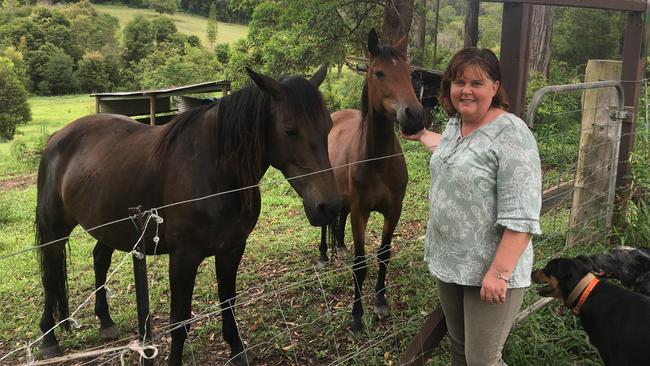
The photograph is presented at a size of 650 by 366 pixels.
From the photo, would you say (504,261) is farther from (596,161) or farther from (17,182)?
(17,182)

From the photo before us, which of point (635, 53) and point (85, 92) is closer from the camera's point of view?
point (635, 53)

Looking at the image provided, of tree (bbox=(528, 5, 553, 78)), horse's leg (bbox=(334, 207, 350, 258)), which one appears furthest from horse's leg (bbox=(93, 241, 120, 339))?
tree (bbox=(528, 5, 553, 78))

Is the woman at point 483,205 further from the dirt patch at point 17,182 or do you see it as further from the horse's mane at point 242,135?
the dirt patch at point 17,182

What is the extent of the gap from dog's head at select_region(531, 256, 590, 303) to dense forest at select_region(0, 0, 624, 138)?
797cm

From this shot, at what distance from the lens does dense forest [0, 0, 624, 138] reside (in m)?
11.2

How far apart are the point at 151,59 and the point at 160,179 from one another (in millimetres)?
37142

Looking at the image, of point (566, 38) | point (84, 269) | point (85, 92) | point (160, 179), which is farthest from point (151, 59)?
point (160, 179)

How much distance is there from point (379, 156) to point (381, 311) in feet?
4.15

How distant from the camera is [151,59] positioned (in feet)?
119

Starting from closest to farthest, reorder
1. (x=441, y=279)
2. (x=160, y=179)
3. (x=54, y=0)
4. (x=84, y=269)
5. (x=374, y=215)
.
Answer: (x=441, y=279), (x=160, y=179), (x=84, y=269), (x=374, y=215), (x=54, y=0)

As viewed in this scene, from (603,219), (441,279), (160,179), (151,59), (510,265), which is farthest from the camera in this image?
(151,59)

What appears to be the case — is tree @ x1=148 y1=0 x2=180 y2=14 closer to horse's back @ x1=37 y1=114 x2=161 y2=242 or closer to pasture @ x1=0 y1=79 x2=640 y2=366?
pasture @ x1=0 y1=79 x2=640 y2=366

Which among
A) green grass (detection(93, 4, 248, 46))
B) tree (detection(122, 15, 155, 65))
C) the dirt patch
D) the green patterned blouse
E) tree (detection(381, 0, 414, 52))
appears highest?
green grass (detection(93, 4, 248, 46))

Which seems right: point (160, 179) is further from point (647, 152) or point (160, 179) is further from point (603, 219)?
point (647, 152)
